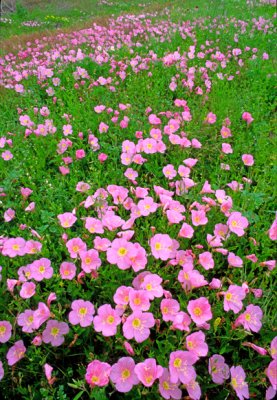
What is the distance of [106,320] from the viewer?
5.95ft

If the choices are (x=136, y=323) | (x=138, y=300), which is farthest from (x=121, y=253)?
(x=136, y=323)

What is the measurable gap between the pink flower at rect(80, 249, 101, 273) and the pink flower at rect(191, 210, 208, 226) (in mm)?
748

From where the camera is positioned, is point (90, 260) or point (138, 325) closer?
point (138, 325)

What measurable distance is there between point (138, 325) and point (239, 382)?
55 cm

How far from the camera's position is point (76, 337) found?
1.85 m

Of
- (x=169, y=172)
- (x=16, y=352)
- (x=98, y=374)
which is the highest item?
(x=169, y=172)

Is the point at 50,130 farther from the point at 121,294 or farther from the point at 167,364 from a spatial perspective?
the point at 167,364

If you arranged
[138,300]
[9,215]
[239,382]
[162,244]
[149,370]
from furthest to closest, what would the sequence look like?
[9,215] < [162,244] < [138,300] < [239,382] < [149,370]

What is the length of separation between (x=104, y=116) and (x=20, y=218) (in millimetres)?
1815

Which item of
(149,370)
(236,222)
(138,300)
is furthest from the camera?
(236,222)

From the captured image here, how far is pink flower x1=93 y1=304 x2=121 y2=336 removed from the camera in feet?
5.83

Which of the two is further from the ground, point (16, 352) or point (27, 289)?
point (27, 289)

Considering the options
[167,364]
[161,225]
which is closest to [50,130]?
[161,225]

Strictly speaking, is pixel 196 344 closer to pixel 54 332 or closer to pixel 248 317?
pixel 248 317
